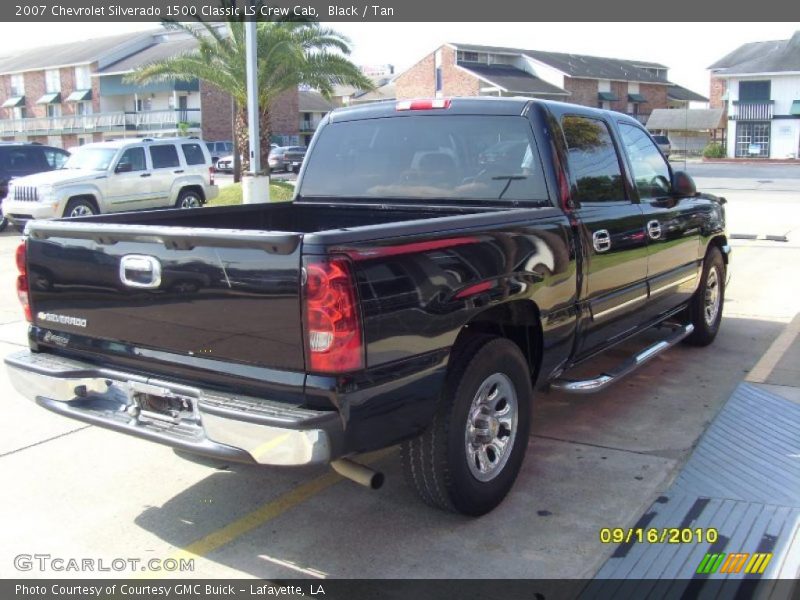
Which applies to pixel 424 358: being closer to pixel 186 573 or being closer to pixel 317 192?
pixel 186 573

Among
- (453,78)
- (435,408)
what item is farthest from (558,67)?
(435,408)

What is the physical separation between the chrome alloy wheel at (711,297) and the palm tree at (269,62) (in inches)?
640

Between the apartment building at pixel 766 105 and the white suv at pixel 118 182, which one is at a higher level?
the apartment building at pixel 766 105

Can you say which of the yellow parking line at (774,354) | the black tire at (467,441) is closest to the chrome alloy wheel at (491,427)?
the black tire at (467,441)

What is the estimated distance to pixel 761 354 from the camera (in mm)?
7039

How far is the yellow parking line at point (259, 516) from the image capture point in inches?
150

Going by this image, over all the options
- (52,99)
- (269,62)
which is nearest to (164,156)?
(269,62)

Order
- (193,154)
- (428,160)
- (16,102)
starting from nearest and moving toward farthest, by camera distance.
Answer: (428,160) < (193,154) < (16,102)

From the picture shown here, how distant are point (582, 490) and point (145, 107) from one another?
187ft

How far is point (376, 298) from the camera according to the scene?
10.7 feet

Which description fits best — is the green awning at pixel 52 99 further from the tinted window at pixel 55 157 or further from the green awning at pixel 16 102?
the tinted window at pixel 55 157

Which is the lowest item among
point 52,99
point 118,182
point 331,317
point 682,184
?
point 331,317

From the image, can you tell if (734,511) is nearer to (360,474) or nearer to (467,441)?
(467,441)

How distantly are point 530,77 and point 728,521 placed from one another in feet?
196
